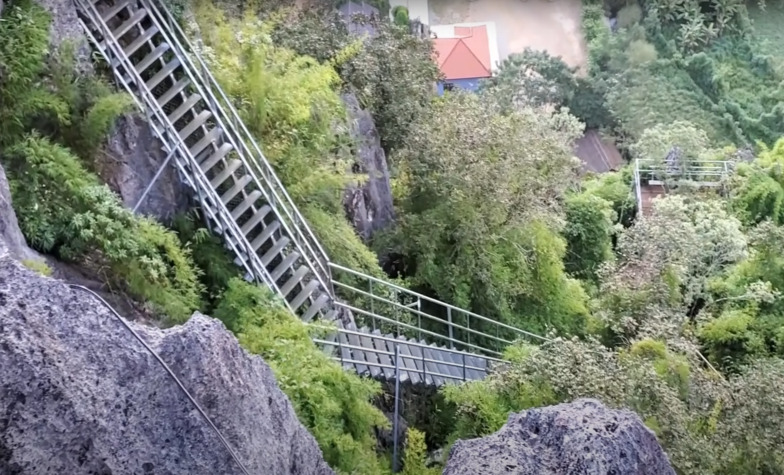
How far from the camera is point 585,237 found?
632 inches

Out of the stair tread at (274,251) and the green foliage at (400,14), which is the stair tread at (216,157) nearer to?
the stair tread at (274,251)

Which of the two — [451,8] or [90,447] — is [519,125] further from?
[451,8]

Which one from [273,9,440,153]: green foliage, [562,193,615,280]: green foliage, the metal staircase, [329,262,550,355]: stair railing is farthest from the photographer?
[562,193,615,280]: green foliage

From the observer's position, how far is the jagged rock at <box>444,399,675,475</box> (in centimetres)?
476

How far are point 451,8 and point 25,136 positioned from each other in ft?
80.3

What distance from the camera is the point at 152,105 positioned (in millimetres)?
8188

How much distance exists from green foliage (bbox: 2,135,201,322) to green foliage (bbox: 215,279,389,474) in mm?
637

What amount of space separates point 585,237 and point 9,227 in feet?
41.0

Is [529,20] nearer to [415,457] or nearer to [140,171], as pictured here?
[140,171]

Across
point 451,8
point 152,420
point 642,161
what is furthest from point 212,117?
point 451,8

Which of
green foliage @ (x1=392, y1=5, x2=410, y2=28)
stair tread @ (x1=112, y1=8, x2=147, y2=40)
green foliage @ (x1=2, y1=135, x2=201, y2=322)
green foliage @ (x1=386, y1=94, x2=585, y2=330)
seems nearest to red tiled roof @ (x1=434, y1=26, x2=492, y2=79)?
green foliage @ (x1=392, y1=5, x2=410, y2=28)

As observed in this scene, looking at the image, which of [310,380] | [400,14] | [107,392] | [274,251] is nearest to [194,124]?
[274,251]

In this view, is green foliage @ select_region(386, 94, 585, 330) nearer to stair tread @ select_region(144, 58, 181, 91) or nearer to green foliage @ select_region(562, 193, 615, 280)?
green foliage @ select_region(562, 193, 615, 280)

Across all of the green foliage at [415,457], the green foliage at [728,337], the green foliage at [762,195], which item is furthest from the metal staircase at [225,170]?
the green foliage at [762,195]
